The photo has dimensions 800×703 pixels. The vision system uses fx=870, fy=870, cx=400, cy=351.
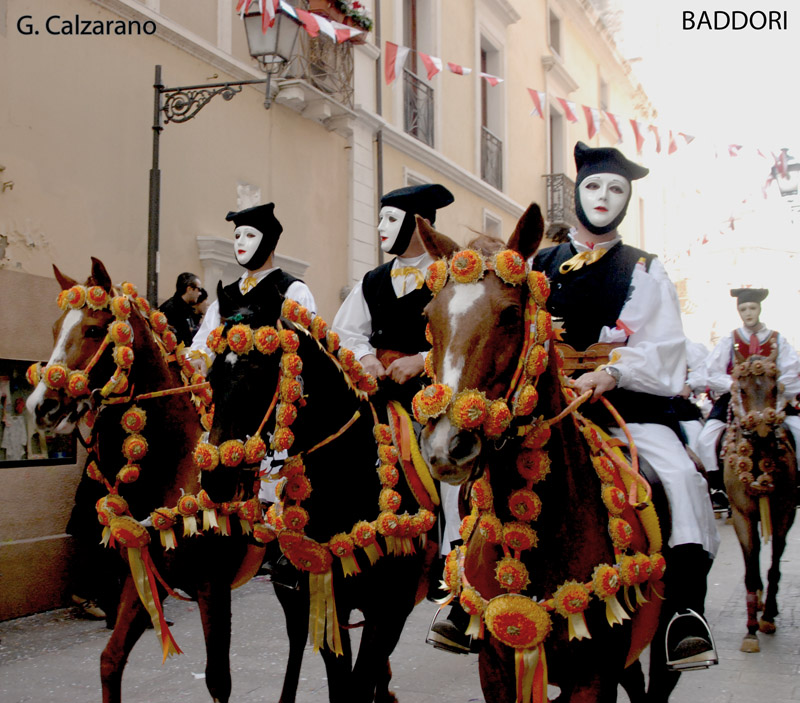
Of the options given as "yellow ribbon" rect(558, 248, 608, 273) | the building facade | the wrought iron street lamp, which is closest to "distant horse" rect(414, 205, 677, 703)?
"yellow ribbon" rect(558, 248, 608, 273)

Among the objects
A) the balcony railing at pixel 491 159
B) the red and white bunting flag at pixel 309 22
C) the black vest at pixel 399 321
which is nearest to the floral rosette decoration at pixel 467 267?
the black vest at pixel 399 321

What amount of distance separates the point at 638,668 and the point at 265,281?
277 centimetres

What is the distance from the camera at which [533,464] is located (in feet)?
8.52

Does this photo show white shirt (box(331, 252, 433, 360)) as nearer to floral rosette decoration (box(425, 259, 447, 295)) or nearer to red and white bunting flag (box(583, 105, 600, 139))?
floral rosette decoration (box(425, 259, 447, 295))

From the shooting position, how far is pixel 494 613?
267 centimetres

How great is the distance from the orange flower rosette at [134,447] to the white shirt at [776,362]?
4.92m

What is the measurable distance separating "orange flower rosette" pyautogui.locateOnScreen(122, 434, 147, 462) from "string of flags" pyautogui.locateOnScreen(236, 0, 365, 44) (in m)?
5.33

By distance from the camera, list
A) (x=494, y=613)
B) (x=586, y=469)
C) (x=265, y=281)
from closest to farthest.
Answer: (x=494, y=613)
(x=586, y=469)
(x=265, y=281)

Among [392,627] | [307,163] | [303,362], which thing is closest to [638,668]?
[392,627]

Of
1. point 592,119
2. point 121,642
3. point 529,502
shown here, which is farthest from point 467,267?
point 592,119

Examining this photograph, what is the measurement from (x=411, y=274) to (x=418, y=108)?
10.6 metres

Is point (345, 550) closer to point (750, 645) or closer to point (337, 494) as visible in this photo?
point (337, 494)

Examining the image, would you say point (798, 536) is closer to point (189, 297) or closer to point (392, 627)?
Result: point (189, 297)

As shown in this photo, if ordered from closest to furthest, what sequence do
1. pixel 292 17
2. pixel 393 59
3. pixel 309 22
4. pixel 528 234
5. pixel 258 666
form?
pixel 528 234, pixel 258 666, pixel 292 17, pixel 309 22, pixel 393 59
